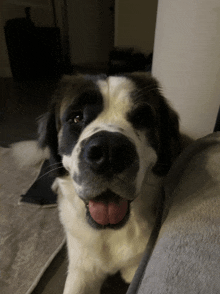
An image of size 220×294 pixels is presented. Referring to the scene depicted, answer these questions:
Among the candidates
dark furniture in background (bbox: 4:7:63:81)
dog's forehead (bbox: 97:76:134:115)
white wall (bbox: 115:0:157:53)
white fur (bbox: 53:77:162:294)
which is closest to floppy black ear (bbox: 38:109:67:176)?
white fur (bbox: 53:77:162:294)

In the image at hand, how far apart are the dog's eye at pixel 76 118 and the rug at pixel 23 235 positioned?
66cm

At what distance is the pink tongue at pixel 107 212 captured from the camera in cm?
70

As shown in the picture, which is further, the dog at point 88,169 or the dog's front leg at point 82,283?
the dog's front leg at point 82,283

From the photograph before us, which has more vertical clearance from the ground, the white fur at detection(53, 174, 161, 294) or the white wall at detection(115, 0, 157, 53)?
the white wall at detection(115, 0, 157, 53)

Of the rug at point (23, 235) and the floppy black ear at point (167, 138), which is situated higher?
the floppy black ear at point (167, 138)

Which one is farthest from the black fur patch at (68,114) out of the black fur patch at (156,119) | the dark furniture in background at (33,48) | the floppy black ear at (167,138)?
the dark furniture in background at (33,48)

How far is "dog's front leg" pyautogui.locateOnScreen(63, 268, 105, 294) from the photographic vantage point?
81 centimetres

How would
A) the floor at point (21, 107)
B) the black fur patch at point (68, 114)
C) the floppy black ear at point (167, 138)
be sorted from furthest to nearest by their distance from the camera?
1. the floor at point (21, 107)
2. the floppy black ear at point (167, 138)
3. the black fur patch at point (68, 114)

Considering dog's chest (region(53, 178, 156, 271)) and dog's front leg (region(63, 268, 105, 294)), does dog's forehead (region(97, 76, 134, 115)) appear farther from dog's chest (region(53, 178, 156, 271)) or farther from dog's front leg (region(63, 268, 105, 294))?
dog's front leg (region(63, 268, 105, 294))

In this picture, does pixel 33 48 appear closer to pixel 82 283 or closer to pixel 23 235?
pixel 23 235

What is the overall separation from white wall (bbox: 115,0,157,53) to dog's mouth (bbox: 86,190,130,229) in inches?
51.7

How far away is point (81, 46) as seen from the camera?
6.77 ft

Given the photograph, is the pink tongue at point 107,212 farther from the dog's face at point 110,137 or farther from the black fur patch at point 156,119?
the black fur patch at point 156,119

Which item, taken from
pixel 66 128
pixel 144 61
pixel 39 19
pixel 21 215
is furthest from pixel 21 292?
pixel 39 19
